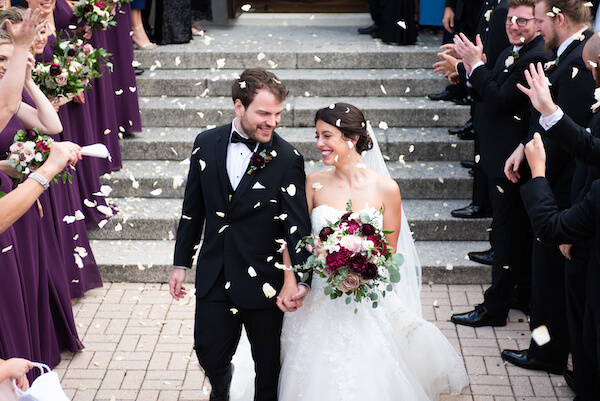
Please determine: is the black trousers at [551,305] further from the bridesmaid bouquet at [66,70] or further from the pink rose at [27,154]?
the bridesmaid bouquet at [66,70]

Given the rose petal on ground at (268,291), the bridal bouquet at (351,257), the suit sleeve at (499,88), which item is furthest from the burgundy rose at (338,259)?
the suit sleeve at (499,88)

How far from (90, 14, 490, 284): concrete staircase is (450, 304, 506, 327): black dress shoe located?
69 centimetres

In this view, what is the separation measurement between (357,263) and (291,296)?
42cm

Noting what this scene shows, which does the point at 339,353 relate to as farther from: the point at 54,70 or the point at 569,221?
the point at 54,70

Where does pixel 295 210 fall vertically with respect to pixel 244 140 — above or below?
below

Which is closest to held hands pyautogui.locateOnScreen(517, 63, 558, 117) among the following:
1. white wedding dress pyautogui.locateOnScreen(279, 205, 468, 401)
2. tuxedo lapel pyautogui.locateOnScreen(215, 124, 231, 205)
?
white wedding dress pyautogui.locateOnScreen(279, 205, 468, 401)

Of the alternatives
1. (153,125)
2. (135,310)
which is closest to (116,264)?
(135,310)

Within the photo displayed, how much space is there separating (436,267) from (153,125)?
362cm

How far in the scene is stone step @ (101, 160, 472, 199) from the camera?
7.05 m

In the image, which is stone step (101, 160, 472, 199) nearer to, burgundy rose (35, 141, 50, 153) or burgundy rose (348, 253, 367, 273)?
burgundy rose (35, 141, 50, 153)

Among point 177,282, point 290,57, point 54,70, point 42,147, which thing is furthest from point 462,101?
point 42,147

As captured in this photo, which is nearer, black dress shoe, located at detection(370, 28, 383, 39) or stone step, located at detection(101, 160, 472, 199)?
stone step, located at detection(101, 160, 472, 199)

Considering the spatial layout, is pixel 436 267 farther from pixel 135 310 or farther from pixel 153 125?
pixel 153 125

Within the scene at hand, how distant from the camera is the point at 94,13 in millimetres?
6457
